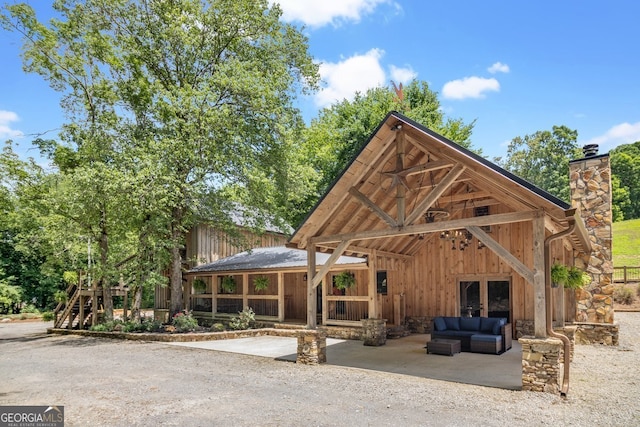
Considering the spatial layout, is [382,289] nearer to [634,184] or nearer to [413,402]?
[413,402]

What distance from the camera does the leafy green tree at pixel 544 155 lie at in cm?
3631


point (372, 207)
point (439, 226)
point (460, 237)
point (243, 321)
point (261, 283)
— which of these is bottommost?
point (243, 321)

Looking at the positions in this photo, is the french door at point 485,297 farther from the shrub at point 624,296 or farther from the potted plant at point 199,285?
the potted plant at point 199,285

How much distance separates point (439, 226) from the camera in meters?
7.98

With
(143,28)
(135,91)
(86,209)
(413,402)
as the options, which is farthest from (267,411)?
(143,28)

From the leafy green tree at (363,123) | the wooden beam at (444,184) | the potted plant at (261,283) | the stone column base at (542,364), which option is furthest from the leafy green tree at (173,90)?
the stone column base at (542,364)

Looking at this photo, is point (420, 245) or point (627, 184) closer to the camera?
point (420, 245)

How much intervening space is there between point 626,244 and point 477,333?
28.6 m

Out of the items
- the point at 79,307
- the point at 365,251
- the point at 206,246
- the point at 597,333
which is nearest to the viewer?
the point at 597,333

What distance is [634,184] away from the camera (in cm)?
4544

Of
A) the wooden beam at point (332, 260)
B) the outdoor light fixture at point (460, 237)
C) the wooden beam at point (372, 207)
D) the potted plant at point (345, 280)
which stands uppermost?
the wooden beam at point (372, 207)

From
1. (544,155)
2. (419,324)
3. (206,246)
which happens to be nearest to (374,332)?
(419,324)

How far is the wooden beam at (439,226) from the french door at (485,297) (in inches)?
221

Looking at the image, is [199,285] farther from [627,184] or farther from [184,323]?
[627,184]
